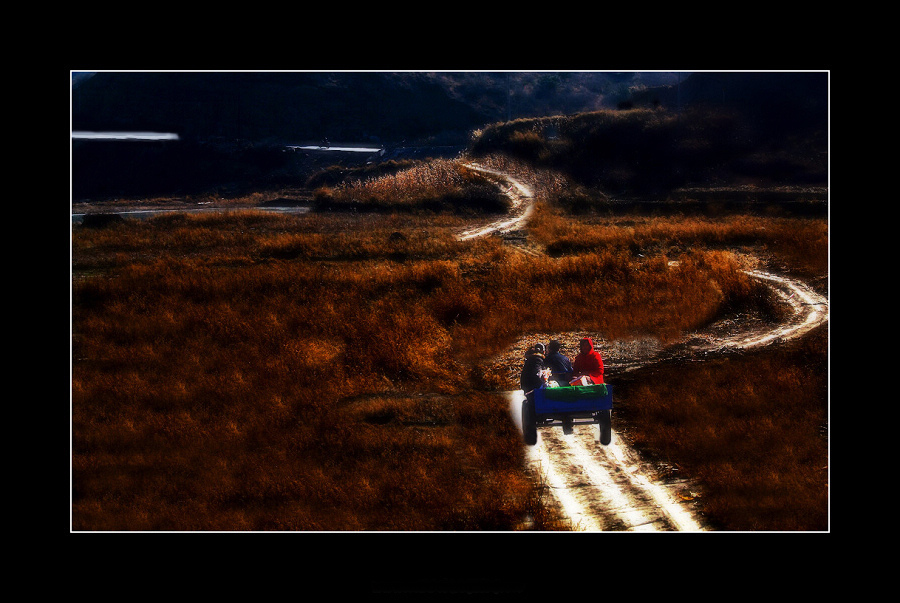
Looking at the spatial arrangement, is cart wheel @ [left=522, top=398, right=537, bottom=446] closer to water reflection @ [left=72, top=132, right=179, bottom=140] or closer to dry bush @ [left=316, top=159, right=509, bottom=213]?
dry bush @ [left=316, top=159, right=509, bottom=213]

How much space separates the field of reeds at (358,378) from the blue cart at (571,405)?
0.71 metres

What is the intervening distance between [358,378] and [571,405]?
3.54m

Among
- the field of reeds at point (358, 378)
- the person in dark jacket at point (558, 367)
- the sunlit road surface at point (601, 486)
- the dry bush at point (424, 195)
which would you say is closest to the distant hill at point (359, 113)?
the field of reeds at point (358, 378)

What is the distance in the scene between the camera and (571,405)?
6.58 metres

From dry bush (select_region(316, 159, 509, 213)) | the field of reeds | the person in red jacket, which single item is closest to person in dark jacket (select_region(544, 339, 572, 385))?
the person in red jacket

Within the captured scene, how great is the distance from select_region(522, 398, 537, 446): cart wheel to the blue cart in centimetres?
4

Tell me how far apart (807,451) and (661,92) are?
23181 mm

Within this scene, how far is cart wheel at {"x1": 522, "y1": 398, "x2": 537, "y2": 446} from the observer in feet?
22.9

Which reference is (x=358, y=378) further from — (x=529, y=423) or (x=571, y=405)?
(x=571, y=405)

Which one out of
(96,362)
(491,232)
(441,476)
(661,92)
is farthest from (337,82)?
(441,476)

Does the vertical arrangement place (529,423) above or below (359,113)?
below

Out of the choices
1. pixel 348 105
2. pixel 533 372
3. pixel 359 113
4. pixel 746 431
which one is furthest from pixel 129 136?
pixel 746 431

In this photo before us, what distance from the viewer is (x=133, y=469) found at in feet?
23.6

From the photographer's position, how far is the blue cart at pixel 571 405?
6.54 metres
